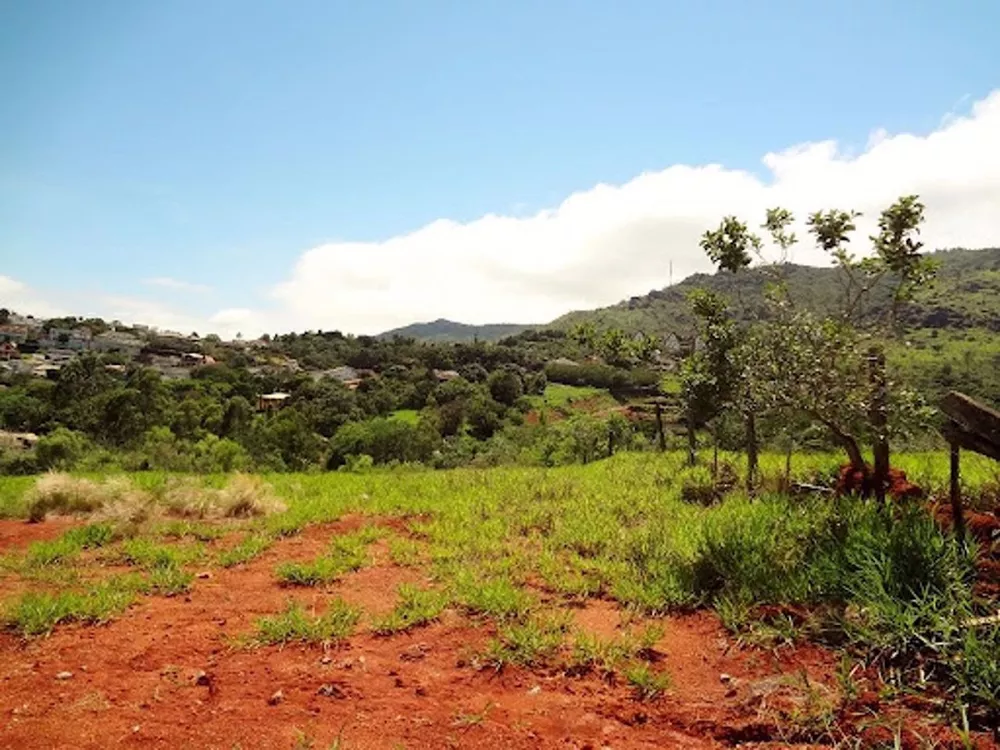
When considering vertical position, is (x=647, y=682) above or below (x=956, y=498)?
below

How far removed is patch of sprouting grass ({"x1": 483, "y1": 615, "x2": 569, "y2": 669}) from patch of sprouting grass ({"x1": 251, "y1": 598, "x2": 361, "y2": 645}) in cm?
135

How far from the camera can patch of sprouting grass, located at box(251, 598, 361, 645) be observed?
5.11 m

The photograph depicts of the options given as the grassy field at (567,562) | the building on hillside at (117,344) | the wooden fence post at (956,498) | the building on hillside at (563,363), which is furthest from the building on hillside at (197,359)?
the wooden fence post at (956,498)

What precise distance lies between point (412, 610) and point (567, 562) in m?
2.34

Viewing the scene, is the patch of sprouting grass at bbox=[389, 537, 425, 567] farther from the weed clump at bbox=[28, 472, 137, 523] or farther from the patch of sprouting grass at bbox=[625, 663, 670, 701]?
the weed clump at bbox=[28, 472, 137, 523]

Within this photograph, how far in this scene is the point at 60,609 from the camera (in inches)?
222

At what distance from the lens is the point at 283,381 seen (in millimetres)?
90500

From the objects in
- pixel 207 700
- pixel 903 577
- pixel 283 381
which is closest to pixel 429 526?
pixel 207 700

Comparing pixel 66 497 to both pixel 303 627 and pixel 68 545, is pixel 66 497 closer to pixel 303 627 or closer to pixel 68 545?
pixel 68 545

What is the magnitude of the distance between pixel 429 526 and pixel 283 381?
284ft

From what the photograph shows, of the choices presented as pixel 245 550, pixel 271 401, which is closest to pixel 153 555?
pixel 245 550

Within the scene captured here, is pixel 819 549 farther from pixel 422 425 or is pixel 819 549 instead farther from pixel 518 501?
pixel 422 425

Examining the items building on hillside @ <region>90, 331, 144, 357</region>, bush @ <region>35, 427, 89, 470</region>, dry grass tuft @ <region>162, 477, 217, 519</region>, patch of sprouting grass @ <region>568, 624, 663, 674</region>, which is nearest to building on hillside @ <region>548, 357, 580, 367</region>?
bush @ <region>35, 427, 89, 470</region>

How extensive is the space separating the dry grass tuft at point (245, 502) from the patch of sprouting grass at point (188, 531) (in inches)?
40.1
